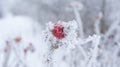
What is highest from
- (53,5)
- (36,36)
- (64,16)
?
(53,5)

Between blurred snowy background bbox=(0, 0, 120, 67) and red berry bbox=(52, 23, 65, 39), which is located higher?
blurred snowy background bbox=(0, 0, 120, 67)

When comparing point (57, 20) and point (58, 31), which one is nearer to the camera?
point (58, 31)

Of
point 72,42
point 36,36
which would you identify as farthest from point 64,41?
point 36,36

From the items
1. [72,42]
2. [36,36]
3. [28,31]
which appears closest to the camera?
[72,42]

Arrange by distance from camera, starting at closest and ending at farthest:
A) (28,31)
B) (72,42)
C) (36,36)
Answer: (72,42)
(36,36)
(28,31)

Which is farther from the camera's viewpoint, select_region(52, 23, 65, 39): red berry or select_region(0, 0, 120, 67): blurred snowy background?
select_region(0, 0, 120, 67): blurred snowy background

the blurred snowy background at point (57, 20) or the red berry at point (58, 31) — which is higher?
the blurred snowy background at point (57, 20)

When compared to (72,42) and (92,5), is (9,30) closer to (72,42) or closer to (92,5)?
(92,5)

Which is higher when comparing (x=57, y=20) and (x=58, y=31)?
(x=57, y=20)

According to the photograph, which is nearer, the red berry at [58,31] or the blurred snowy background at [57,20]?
the red berry at [58,31]

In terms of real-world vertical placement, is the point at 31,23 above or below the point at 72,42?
above

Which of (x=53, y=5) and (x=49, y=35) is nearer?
(x=49, y=35)
